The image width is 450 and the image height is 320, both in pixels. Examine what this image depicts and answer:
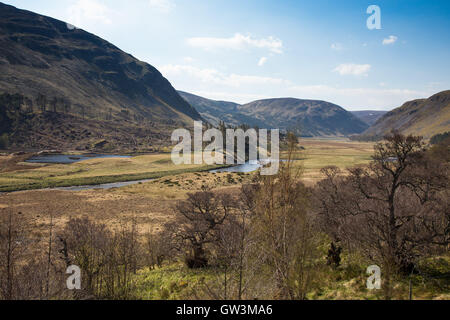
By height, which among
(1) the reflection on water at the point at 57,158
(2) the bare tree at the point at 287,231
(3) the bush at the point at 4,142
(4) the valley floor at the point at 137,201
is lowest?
(4) the valley floor at the point at 137,201

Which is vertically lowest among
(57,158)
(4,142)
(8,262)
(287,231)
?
(57,158)

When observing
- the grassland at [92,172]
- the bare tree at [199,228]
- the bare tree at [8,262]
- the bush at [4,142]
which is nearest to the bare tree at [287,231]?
the bare tree at [199,228]

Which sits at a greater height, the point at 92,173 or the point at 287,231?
the point at 287,231

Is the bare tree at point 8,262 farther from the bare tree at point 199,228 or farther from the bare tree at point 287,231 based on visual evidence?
the bare tree at point 199,228

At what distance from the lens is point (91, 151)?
131 meters

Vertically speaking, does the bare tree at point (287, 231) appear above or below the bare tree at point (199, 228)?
above

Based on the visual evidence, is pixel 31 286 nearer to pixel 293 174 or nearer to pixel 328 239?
pixel 293 174

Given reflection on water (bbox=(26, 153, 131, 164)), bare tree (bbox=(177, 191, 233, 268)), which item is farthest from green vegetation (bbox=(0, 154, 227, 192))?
bare tree (bbox=(177, 191, 233, 268))

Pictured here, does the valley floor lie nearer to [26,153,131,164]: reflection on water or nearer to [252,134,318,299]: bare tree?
[252,134,318,299]: bare tree

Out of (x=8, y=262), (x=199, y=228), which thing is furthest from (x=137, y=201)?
(x=8, y=262)

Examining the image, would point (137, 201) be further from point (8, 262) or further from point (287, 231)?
point (287, 231)

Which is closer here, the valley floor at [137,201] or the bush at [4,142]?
the valley floor at [137,201]

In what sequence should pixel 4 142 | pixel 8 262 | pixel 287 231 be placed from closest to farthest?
pixel 8 262 → pixel 287 231 → pixel 4 142
